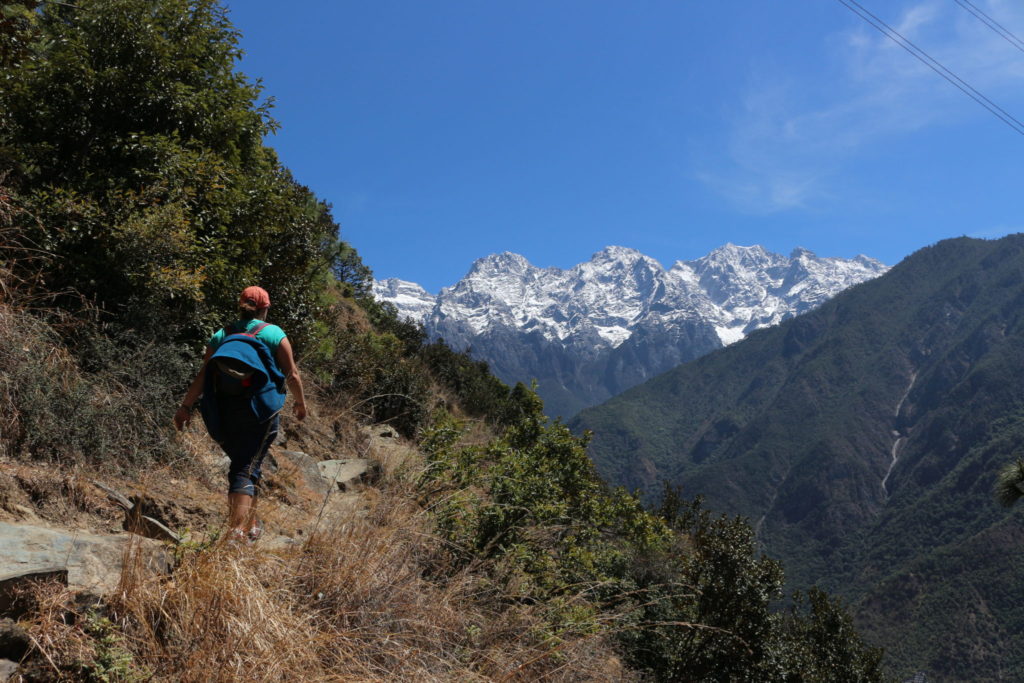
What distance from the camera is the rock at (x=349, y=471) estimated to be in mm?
7340

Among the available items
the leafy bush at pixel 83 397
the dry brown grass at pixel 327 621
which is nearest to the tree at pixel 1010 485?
the dry brown grass at pixel 327 621

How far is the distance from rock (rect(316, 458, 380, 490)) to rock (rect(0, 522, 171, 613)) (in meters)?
3.86

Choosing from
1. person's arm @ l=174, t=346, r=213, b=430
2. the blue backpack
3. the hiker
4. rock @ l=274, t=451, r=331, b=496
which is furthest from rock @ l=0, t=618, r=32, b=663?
rock @ l=274, t=451, r=331, b=496

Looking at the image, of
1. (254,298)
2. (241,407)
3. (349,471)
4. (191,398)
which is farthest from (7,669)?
(349,471)

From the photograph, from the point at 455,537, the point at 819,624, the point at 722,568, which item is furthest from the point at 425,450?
the point at 819,624

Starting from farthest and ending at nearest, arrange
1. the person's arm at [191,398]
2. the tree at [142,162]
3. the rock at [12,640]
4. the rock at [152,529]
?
the tree at [142,162], the person's arm at [191,398], the rock at [152,529], the rock at [12,640]

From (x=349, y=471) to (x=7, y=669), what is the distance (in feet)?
16.7

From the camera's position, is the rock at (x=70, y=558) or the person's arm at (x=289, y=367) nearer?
the rock at (x=70, y=558)

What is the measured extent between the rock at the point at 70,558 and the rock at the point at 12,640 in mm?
116

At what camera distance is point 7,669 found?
8.48 feet

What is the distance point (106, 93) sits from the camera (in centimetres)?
758

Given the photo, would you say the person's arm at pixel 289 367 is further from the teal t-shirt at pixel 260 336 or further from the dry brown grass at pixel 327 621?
the dry brown grass at pixel 327 621

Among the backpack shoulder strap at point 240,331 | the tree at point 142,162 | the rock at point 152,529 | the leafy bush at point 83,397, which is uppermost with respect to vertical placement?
the tree at point 142,162

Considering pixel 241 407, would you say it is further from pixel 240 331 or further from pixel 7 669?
pixel 7 669
